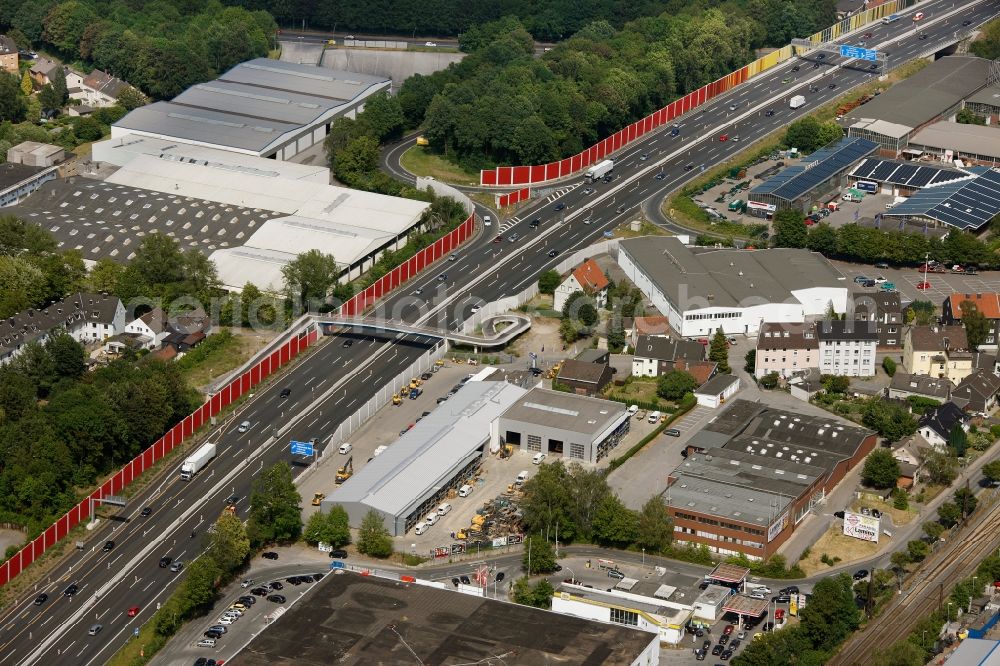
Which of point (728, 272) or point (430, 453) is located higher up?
point (728, 272)

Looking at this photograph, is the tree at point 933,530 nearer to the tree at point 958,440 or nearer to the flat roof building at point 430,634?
the tree at point 958,440

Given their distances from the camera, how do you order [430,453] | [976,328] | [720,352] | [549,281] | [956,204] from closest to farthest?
[430,453] → [720,352] → [976,328] → [549,281] → [956,204]

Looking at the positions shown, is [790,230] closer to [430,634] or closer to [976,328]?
[976,328]

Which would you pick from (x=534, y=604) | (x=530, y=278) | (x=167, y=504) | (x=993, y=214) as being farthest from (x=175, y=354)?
(x=993, y=214)

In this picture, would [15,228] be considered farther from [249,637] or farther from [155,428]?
[249,637]

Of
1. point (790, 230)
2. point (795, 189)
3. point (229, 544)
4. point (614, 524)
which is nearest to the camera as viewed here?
point (229, 544)

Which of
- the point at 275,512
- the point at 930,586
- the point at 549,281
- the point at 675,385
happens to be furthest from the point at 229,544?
the point at 549,281

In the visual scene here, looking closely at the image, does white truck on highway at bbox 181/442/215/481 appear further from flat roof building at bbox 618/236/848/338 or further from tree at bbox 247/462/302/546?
flat roof building at bbox 618/236/848/338
